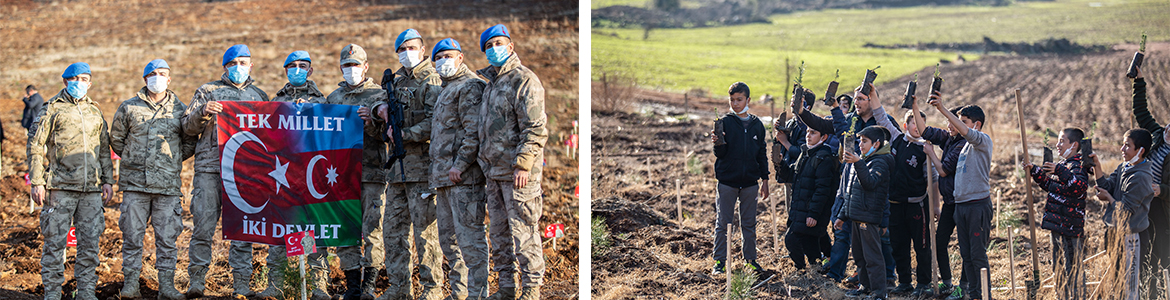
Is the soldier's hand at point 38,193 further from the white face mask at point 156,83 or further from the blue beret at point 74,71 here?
the white face mask at point 156,83

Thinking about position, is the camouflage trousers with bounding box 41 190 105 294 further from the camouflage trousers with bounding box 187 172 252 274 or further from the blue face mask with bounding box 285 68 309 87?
the blue face mask with bounding box 285 68 309 87

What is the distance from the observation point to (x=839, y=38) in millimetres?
35625

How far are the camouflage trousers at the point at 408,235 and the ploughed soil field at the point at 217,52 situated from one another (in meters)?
0.99

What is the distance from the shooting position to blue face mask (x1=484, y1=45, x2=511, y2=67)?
5637 millimetres

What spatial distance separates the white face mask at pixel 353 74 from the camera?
6320 millimetres

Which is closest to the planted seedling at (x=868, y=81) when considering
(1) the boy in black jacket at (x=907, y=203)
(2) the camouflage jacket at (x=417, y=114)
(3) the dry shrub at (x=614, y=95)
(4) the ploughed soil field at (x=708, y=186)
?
(1) the boy in black jacket at (x=907, y=203)

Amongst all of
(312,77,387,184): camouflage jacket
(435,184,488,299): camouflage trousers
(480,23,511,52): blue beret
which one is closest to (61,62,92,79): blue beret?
(312,77,387,184): camouflage jacket

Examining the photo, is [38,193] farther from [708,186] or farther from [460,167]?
[708,186]

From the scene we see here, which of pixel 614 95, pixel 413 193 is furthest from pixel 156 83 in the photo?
pixel 614 95

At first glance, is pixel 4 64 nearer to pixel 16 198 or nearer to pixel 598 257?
pixel 16 198

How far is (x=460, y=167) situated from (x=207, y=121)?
83.4 inches

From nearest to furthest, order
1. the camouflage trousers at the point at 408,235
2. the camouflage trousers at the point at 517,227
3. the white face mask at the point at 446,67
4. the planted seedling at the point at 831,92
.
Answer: the camouflage trousers at the point at 517,227, the white face mask at the point at 446,67, the camouflage trousers at the point at 408,235, the planted seedling at the point at 831,92

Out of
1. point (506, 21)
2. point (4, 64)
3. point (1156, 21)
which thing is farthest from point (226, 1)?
point (1156, 21)

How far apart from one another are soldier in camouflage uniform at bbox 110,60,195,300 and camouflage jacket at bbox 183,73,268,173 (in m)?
0.15
